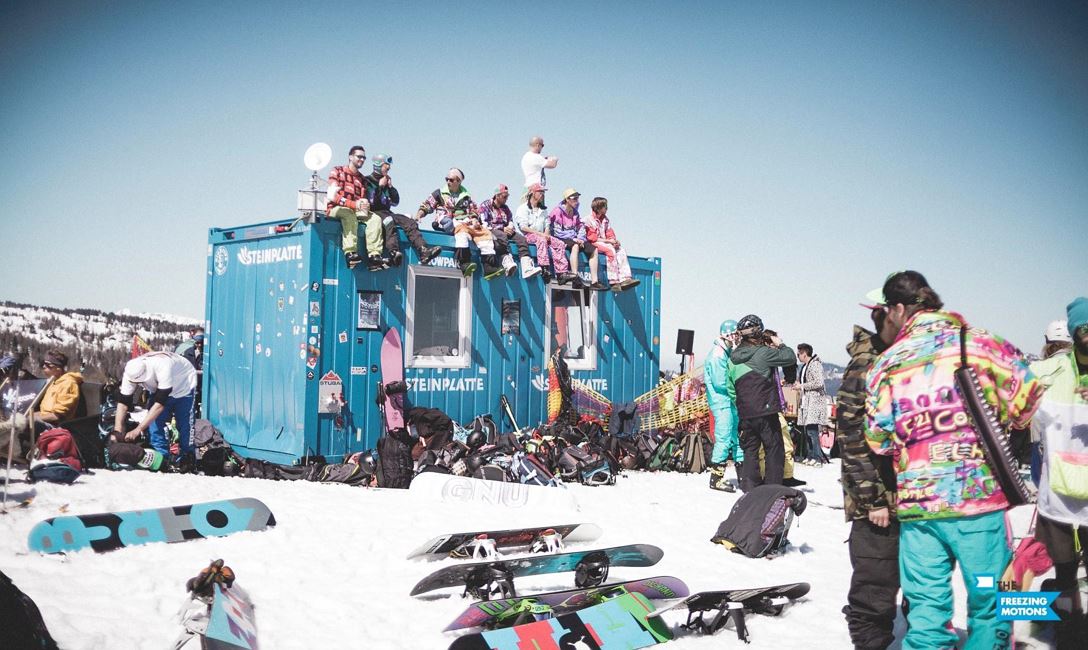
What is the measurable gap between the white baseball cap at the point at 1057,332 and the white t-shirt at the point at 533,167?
772 centimetres

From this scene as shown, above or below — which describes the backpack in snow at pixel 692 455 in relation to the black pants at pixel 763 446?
below

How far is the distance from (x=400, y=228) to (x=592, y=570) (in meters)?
6.14

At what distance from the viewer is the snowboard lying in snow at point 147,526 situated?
18.7ft

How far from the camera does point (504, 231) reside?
1150 cm

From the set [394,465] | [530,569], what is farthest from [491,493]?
[530,569]

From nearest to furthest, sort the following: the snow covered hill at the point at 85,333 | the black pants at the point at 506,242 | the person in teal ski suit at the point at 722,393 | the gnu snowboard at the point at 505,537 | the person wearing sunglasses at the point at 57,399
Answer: the gnu snowboard at the point at 505,537 < the person wearing sunglasses at the point at 57,399 < the person in teal ski suit at the point at 722,393 < the black pants at the point at 506,242 < the snow covered hill at the point at 85,333

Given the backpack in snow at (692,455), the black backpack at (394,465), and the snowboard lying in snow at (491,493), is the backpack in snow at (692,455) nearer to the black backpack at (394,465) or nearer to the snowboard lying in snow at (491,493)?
the snowboard lying in snow at (491,493)

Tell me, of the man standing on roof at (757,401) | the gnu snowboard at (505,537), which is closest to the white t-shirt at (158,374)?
the gnu snowboard at (505,537)

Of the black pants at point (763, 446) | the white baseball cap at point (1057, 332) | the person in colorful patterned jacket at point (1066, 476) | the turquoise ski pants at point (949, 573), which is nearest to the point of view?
the turquoise ski pants at point (949, 573)

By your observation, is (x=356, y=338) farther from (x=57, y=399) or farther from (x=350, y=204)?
(x=57, y=399)

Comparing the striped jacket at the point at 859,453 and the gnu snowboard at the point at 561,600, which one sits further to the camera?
the gnu snowboard at the point at 561,600

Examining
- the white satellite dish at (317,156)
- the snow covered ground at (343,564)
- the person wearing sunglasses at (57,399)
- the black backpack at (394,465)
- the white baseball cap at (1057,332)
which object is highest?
the white satellite dish at (317,156)

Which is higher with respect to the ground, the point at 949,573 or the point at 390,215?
the point at 390,215

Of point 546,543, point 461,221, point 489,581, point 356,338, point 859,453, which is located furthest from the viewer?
point 461,221
